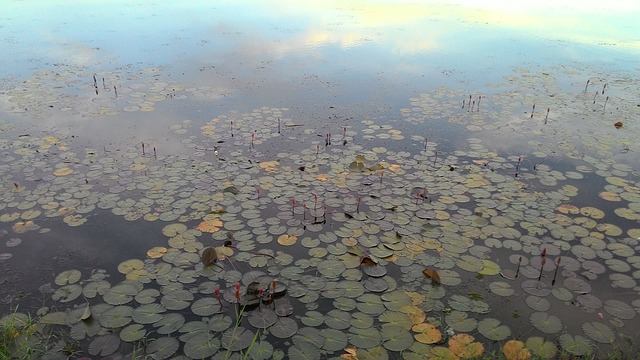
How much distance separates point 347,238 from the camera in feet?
12.7

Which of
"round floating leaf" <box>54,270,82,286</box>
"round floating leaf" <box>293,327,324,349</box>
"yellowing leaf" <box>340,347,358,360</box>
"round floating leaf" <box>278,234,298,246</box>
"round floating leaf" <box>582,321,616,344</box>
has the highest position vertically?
"round floating leaf" <box>278,234,298,246</box>

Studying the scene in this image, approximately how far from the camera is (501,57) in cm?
975

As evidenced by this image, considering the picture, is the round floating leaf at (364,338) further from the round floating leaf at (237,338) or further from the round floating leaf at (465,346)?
the round floating leaf at (237,338)

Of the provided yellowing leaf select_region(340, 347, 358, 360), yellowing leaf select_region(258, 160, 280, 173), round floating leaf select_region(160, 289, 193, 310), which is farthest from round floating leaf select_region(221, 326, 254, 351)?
yellowing leaf select_region(258, 160, 280, 173)

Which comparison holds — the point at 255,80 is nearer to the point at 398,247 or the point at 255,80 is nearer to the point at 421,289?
the point at 398,247

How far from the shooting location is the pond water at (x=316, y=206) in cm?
297

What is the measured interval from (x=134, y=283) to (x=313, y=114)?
3.90 metres

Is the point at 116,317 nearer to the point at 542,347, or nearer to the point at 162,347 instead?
the point at 162,347

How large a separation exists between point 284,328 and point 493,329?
1.34 metres

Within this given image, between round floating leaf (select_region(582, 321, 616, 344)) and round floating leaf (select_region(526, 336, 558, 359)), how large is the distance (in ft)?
0.89

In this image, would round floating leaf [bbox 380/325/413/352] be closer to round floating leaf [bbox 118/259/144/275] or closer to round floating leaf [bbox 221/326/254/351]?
round floating leaf [bbox 221/326/254/351]

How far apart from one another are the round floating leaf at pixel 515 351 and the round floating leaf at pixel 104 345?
7.72 ft

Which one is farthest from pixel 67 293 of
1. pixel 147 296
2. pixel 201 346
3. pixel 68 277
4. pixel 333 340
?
pixel 333 340

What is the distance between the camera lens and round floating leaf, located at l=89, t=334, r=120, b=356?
2.76 meters
